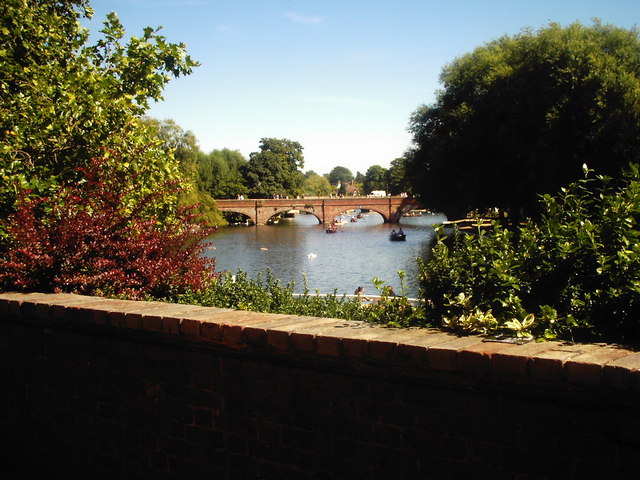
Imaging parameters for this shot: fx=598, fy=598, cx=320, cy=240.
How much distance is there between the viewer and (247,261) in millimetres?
36531

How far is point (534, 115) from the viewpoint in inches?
1000

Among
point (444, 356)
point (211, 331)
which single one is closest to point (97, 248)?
point (211, 331)

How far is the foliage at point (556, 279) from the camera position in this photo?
263cm

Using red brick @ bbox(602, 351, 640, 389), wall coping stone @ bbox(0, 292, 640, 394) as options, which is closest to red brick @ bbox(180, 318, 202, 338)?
wall coping stone @ bbox(0, 292, 640, 394)

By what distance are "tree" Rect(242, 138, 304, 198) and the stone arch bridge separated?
17.7m

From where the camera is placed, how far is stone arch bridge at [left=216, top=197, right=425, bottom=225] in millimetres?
73688

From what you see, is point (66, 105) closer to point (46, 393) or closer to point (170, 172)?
point (170, 172)

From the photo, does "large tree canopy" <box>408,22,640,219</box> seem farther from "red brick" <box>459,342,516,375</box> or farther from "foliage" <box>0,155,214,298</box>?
"red brick" <box>459,342,516,375</box>

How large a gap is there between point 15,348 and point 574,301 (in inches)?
135

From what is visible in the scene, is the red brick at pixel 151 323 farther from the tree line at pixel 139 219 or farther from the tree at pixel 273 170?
the tree at pixel 273 170

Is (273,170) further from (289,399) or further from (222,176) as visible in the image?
(289,399)

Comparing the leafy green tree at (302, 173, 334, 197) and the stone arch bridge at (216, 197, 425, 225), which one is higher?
the leafy green tree at (302, 173, 334, 197)

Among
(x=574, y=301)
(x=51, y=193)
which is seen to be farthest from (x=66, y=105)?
(x=574, y=301)

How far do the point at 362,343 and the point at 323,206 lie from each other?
243ft
